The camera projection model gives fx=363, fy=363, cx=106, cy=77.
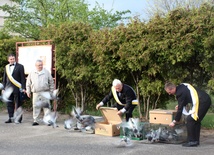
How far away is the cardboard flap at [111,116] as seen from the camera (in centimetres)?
863

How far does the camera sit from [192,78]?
965 cm

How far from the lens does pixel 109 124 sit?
8.88 metres

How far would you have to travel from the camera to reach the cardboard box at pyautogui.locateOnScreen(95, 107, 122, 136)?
864 cm

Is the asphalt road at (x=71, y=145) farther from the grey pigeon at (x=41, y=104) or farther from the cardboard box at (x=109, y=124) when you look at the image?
the grey pigeon at (x=41, y=104)

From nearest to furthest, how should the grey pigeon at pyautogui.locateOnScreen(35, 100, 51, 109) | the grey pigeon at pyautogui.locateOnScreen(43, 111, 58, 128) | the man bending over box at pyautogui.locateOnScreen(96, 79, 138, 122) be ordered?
the man bending over box at pyautogui.locateOnScreen(96, 79, 138, 122) < the grey pigeon at pyautogui.locateOnScreen(43, 111, 58, 128) < the grey pigeon at pyautogui.locateOnScreen(35, 100, 51, 109)

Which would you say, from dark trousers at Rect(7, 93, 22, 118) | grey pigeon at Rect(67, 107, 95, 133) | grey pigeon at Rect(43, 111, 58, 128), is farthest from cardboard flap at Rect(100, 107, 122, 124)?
dark trousers at Rect(7, 93, 22, 118)

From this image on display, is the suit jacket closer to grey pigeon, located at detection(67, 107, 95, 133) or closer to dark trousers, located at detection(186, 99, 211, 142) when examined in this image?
grey pigeon, located at detection(67, 107, 95, 133)

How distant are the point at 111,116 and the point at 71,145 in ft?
5.13

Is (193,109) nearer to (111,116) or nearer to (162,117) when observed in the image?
(162,117)

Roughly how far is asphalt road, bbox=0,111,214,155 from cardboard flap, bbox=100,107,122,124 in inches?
17.7

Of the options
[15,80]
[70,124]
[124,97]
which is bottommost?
[70,124]

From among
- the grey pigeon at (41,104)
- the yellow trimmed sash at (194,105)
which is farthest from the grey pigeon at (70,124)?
the yellow trimmed sash at (194,105)

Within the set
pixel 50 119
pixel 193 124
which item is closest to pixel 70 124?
pixel 50 119

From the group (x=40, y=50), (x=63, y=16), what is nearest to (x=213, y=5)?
(x=40, y=50)
